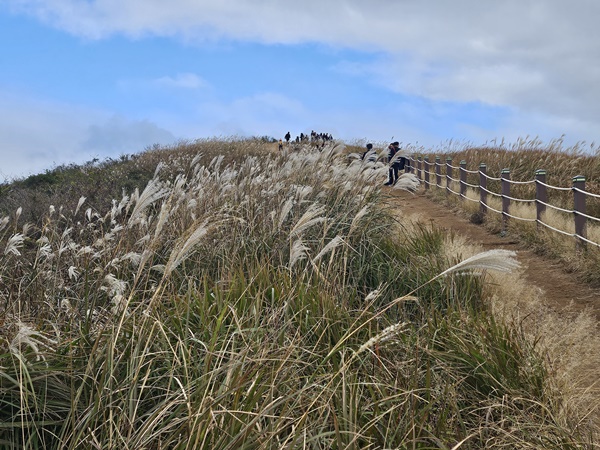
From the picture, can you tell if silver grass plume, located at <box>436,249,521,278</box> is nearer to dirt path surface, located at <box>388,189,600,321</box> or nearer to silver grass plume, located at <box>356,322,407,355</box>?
silver grass plume, located at <box>356,322,407,355</box>

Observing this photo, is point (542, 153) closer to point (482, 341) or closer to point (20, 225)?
point (20, 225)

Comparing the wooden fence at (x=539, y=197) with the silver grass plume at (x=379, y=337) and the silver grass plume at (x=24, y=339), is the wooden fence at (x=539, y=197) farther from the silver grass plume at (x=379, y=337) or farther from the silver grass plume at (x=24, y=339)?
the silver grass plume at (x=24, y=339)

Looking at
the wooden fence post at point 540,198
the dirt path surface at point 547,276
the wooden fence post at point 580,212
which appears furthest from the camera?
the wooden fence post at point 540,198

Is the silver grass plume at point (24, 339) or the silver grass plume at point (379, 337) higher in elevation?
the silver grass plume at point (24, 339)

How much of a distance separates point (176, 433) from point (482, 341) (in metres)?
2.20

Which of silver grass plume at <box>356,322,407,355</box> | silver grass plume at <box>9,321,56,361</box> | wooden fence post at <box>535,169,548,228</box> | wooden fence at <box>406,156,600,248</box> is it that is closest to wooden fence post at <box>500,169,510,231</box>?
wooden fence at <box>406,156,600,248</box>

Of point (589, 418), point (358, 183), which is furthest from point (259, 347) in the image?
point (358, 183)

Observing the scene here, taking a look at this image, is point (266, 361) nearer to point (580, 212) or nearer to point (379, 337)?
point (379, 337)

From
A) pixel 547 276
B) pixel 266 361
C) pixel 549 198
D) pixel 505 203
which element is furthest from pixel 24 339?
pixel 549 198

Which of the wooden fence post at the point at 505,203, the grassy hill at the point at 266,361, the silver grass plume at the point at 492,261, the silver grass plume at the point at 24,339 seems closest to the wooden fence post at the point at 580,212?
the wooden fence post at the point at 505,203

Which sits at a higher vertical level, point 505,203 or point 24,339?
point 24,339

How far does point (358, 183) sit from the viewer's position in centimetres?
782

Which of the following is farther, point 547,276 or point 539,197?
point 539,197

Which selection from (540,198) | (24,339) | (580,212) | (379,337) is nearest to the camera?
(24,339)
